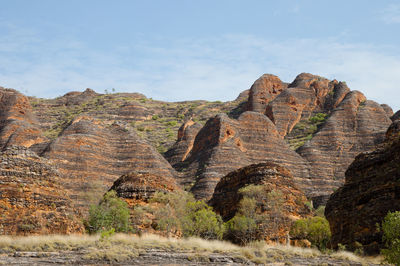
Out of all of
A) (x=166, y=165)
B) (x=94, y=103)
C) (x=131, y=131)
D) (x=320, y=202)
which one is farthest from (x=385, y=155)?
(x=94, y=103)

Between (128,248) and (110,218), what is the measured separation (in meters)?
12.5

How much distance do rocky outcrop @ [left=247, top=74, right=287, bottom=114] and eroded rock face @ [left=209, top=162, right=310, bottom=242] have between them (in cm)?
6600

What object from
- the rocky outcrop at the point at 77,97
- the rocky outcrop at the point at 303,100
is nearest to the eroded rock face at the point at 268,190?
the rocky outcrop at the point at 303,100

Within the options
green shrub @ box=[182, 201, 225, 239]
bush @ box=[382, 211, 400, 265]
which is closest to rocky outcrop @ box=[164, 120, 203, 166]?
green shrub @ box=[182, 201, 225, 239]

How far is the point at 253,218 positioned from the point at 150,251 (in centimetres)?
1577

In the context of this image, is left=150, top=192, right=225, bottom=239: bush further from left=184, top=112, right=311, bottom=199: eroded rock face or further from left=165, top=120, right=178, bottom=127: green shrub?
left=165, top=120, right=178, bottom=127: green shrub

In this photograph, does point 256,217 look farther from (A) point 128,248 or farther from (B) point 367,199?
(A) point 128,248

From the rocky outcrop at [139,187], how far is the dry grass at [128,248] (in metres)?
12.5

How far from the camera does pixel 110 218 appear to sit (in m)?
37.7

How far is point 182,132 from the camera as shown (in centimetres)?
9581

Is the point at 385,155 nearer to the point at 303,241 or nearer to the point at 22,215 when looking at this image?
the point at 303,241

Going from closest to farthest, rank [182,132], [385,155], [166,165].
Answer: [385,155]
[166,165]
[182,132]

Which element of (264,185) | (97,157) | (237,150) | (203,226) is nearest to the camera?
(203,226)

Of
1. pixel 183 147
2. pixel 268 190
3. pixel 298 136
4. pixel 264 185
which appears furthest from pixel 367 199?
pixel 298 136
